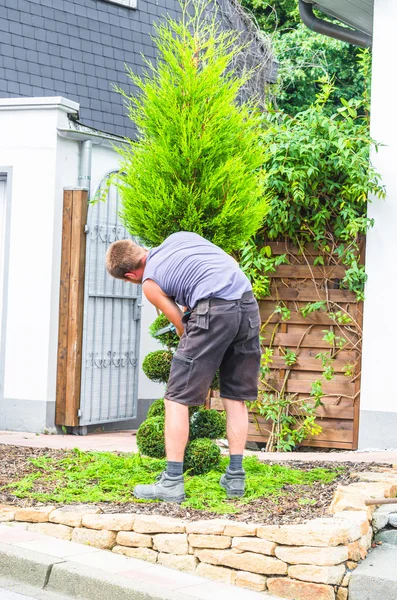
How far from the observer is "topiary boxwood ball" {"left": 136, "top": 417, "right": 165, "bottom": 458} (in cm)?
608

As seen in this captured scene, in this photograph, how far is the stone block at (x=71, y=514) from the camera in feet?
16.4

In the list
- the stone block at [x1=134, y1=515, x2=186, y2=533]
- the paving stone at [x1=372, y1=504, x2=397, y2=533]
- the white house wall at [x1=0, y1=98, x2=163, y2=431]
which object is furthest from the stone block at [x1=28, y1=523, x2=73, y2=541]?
the white house wall at [x1=0, y1=98, x2=163, y2=431]

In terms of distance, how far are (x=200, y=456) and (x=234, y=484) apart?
0.55 metres

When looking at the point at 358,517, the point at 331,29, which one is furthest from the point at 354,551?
the point at 331,29

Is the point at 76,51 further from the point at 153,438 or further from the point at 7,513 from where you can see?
the point at 7,513

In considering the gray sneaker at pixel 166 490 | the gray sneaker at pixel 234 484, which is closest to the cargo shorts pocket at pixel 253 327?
the gray sneaker at pixel 234 484

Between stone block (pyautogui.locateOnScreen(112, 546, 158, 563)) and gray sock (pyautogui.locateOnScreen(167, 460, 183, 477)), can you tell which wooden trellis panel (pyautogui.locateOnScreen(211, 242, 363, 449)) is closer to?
gray sock (pyautogui.locateOnScreen(167, 460, 183, 477))

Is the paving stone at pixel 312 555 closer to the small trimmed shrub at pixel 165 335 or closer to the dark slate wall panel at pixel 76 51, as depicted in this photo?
the small trimmed shrub at pixel 165 335

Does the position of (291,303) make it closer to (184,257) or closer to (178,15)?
(184,257)

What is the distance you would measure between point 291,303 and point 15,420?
3.09 m

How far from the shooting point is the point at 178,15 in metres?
14.6

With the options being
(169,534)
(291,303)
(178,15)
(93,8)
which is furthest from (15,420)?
(178,15)

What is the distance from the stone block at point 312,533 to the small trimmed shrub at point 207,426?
1795mm

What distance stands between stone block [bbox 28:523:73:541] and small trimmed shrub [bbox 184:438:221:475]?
1.24 metres
